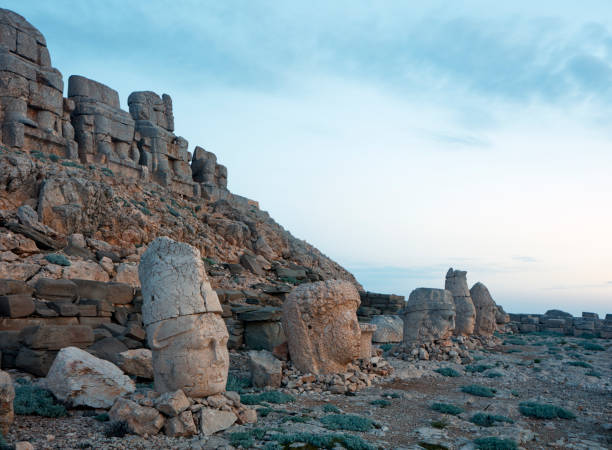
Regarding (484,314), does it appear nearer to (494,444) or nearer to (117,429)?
(494,444)

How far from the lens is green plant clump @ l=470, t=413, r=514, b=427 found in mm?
7226

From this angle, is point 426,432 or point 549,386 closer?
point 426,432

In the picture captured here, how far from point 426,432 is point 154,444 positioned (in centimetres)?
359

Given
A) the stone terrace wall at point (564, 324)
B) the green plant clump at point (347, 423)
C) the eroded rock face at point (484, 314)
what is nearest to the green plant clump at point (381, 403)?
the green plant clump at point (347, 423)

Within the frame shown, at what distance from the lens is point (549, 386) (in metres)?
10.6

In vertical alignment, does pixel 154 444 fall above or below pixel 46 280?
below

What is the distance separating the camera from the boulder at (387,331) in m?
18.0

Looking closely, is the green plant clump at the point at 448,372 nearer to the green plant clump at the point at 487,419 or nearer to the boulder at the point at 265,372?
the green plant clump at the point at 487,419

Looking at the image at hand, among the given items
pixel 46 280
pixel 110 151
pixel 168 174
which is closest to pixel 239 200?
pixel 168 174

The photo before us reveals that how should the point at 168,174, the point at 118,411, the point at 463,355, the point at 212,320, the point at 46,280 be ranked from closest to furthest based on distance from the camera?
the point at 118,411 < the point at 212,320 < the point at 46,280 < the point at 463,355 < the point at 168,174

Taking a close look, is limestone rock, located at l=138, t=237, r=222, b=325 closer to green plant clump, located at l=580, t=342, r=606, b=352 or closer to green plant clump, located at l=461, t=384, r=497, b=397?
green plant clump, located at l=461, t=384, r=497, b=397

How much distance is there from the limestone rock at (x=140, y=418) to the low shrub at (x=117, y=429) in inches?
1.6

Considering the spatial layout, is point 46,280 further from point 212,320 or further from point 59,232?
point 212,320

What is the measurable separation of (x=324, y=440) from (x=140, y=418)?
7.18 ft
